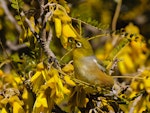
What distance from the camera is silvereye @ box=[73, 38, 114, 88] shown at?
169 centimetres

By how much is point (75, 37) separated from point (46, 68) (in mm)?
133

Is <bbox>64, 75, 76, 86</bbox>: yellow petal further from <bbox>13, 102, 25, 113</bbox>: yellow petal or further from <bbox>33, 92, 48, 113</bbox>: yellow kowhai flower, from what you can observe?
<bbox>13, 102, 25, 113</bbox>: yellow petal

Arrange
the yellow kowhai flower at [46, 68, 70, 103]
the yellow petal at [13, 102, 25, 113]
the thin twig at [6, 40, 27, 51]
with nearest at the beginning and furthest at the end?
1. the yellow kowhai flower at [46, 68, 70, 103]
2. the yellow petal at [13, 102, 25, 113]
3. the thin twig at [6, 40, 27, 51]

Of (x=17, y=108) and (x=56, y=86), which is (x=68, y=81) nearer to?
(x=56, y=86)

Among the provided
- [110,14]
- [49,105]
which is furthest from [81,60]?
[110,14]

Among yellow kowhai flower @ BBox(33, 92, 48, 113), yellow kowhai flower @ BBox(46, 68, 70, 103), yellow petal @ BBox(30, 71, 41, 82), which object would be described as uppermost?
yellow petal @ BBox(30, 71, 41, 82)

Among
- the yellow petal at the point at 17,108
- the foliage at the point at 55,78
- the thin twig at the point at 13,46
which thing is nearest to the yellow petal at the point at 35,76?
the foliage at the point at 55,78

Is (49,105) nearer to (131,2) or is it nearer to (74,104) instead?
(74,104)

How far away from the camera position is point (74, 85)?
168 centimetres

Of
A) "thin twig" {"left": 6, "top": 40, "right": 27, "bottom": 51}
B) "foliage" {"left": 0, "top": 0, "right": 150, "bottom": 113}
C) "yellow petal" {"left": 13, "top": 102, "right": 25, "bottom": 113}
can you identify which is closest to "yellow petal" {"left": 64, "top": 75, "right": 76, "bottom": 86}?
"foliage" {"left": 0, "top": 0, "right": 150, "bottom": 113}

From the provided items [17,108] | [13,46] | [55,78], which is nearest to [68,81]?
[55,78]

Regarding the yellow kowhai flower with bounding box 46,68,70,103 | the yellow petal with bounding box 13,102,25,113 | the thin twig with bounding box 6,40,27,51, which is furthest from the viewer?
the thin twig with bounding box 6,40,27,51

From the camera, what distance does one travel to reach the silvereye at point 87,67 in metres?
1.69

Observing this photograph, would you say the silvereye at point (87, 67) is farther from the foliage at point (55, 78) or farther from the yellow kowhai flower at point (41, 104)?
the yellow kowhai flower at point (41, 104)
